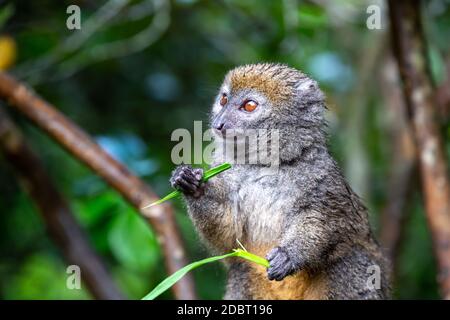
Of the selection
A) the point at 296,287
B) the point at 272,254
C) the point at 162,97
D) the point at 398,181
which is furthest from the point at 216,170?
the point at 162,97

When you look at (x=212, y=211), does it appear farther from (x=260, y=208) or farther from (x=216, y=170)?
(x=216, y=170)

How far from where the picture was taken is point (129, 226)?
6.11 metres

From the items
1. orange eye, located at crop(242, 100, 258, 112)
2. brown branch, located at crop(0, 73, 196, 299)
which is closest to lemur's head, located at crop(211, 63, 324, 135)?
orange eye, located at crop(242, 100, 258, 112)

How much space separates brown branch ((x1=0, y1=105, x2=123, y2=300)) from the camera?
6156 millimetres

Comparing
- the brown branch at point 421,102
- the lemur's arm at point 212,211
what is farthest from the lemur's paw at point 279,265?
the brown branch at point 421,102

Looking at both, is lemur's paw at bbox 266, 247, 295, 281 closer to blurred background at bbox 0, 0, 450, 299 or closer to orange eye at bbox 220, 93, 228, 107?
orange eye at bbox 220, 93, 228, 107

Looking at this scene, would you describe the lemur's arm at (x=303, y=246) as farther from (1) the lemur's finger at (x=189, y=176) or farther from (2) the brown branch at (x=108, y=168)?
(2) the brown branch at (x=108, y=168)

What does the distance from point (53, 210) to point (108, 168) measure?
1.00 m

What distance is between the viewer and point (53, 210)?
6297 mm

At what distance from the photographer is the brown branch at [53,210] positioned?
242 inches
